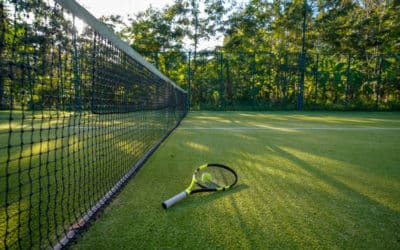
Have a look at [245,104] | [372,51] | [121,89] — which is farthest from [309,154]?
[372,51]

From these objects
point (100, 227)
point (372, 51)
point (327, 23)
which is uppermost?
point (327, 23)

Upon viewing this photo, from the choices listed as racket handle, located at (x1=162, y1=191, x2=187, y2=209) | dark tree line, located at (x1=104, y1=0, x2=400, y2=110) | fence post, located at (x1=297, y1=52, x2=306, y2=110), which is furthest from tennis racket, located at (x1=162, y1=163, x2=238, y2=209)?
fence post, located at (x1=297, y1=52, x2=306, y2=110)

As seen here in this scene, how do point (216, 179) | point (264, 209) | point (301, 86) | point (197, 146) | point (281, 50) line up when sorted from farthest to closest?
point (281, 50) < point (301, 86) < point (197, 146) < point (216, 179) < point (264, 209)

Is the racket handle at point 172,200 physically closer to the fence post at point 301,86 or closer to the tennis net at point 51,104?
the tennis net at point 51,104

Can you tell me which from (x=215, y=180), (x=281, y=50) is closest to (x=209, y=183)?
(x=215, y=180)

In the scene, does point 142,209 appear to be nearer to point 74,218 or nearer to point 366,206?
point 74,218

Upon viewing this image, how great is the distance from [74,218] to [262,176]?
1.43 m

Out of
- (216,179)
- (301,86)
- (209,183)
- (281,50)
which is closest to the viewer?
(209,183)

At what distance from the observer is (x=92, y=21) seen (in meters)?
1.28

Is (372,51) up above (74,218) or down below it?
above

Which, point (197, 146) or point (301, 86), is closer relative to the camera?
point (197, 146)

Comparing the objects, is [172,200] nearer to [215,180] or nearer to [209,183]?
[209,183]

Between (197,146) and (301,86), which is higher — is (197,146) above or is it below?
below

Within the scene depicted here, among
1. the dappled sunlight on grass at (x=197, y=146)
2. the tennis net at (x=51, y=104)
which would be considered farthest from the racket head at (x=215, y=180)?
the dappled sunlight on grass at (x=197, y=146)
